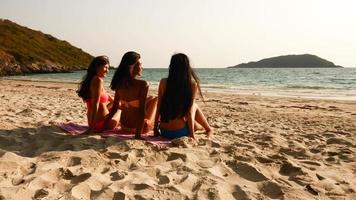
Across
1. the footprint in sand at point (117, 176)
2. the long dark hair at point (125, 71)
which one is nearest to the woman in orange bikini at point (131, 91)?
the long dark hair at point (125, 71)

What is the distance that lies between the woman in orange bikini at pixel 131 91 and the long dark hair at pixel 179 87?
0.37 metres

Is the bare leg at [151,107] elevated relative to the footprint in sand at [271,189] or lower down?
elevated

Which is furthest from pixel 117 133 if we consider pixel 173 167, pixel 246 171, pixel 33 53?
pixel 33 53

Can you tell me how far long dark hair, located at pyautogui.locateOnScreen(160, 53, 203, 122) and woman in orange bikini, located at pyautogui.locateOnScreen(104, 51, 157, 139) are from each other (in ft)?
1.20

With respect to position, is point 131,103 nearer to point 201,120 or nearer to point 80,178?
point 201,120

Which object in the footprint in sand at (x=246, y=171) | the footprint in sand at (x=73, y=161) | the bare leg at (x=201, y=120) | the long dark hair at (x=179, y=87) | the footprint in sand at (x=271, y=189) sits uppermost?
the long dark hair at (x=179, y=87)

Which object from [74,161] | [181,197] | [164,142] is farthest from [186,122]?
[181,197]

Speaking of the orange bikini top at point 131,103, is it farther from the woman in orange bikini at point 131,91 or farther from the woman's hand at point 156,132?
the woman's hand at point 156,132

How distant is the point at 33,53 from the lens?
7481 centimetres

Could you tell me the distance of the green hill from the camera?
2399 inches

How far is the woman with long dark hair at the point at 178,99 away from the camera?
5.50m

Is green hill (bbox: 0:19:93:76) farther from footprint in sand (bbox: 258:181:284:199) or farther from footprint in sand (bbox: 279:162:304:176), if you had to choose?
footprint in sand (bbox: 258:181:284:199)

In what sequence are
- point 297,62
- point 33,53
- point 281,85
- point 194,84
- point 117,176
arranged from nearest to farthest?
point 117,176 → point 194,84 → point 281,85 → point 33,53 → point 297,62

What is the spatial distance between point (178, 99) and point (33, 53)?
75.3 meters
